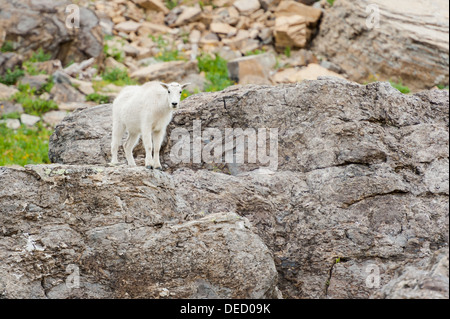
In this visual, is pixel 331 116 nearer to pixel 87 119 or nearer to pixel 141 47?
pixel 87 119

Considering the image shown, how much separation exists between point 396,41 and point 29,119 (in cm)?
1504

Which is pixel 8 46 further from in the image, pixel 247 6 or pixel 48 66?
pixel 247 6

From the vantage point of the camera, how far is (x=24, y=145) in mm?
17844

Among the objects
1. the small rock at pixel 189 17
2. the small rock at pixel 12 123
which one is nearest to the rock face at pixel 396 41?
the small rock at pixel 189 17

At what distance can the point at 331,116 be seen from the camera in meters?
9.17

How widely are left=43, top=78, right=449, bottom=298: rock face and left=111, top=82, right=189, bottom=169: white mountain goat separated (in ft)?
2.12

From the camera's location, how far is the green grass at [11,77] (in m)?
21.8

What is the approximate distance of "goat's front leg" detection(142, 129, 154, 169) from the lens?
8836 millimetres

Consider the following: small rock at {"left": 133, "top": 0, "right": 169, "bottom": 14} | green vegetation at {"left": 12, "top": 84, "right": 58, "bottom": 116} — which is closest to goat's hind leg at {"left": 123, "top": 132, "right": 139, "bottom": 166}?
green vegetation at {"left": 12, "top": 84, "right": 58, "bottom": 116}

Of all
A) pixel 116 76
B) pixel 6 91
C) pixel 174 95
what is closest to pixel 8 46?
pixel 6 91

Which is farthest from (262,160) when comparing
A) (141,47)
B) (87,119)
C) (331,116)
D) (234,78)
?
(141,47)

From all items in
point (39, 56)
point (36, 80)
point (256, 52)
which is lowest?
point (36, 80)

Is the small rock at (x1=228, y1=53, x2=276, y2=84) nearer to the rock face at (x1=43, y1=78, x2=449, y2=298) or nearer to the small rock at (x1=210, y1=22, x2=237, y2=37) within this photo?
the small rock at (x1=210, y1=22, x2=237, y2=37)

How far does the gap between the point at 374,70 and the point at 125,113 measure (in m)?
16.2
